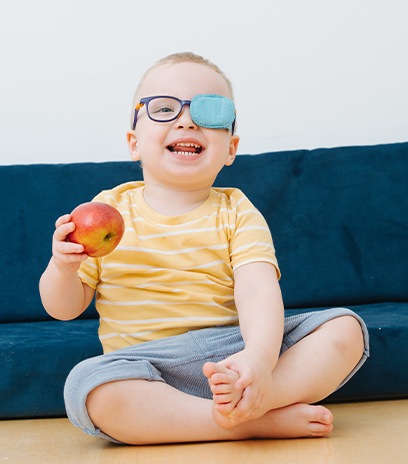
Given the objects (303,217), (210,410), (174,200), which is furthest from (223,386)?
(303,217)

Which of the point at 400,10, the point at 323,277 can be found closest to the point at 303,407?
the point at 323,277

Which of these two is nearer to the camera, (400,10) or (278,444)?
(278,444)

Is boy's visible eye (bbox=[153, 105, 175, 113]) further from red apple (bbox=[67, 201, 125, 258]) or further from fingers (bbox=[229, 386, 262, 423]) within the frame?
fingers (bbox=[229, 386, 262, 423])

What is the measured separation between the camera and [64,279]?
1.58m

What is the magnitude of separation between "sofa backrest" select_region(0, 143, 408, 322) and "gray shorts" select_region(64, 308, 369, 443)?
0.70 m

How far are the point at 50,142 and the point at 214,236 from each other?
1.10m

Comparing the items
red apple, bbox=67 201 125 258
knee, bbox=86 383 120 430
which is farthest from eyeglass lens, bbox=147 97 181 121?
knee, bbox=86 383 120 430

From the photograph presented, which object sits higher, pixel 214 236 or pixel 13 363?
pixel 214 236

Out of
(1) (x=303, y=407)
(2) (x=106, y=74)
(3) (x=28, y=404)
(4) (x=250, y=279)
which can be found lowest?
(3) (x=28, y=404)

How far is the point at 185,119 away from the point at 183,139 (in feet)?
0.12

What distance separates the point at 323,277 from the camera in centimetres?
231

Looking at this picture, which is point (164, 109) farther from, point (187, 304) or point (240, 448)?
point (240, 448)

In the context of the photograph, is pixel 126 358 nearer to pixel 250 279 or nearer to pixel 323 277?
pixel 250 279

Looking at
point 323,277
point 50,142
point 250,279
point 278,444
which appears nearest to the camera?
point 278,444
